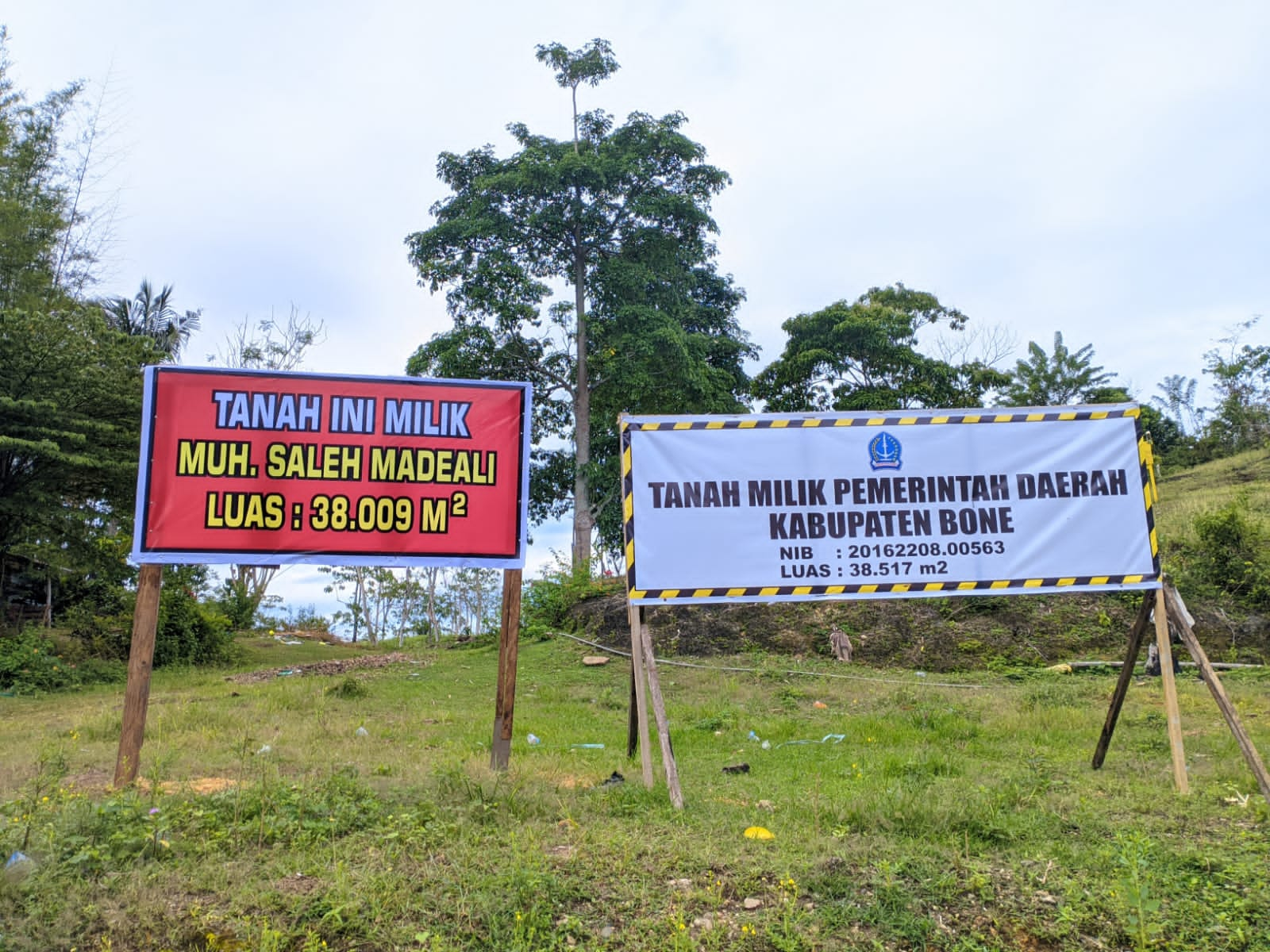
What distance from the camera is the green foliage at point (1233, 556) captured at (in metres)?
13.1

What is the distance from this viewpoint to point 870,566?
6.06 m

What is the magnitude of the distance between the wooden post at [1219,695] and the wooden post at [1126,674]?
152 mm

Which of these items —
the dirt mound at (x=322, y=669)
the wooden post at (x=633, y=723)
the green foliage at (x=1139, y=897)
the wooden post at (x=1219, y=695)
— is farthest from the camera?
the dirt mound at (x=322, y=669)

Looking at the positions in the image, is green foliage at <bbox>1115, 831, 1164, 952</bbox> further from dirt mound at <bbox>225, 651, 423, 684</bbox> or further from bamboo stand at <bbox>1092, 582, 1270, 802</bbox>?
dirt mound at <bbox>225, 651, 423, 684</bbox>

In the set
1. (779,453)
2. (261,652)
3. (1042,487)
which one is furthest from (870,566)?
(261,652)

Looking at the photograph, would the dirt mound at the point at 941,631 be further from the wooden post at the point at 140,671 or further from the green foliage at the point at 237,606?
the green foliage at the point at 237,606

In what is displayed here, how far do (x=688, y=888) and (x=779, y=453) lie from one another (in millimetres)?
3160

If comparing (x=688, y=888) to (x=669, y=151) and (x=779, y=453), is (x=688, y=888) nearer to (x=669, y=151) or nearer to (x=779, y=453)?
(x=779, y=453)

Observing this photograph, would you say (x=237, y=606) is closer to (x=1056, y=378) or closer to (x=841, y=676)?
(x=841, y=676)

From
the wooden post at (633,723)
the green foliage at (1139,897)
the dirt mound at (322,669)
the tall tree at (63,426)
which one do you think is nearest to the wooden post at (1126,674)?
the green foliage at (1139,897)

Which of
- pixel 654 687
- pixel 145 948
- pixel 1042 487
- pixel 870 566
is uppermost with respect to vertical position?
pixel 1042 487

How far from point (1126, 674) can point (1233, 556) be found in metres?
9.99

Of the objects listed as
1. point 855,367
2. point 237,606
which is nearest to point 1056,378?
point 855,367

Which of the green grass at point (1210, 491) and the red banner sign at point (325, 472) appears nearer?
the red banner sign at point (325, 472)
